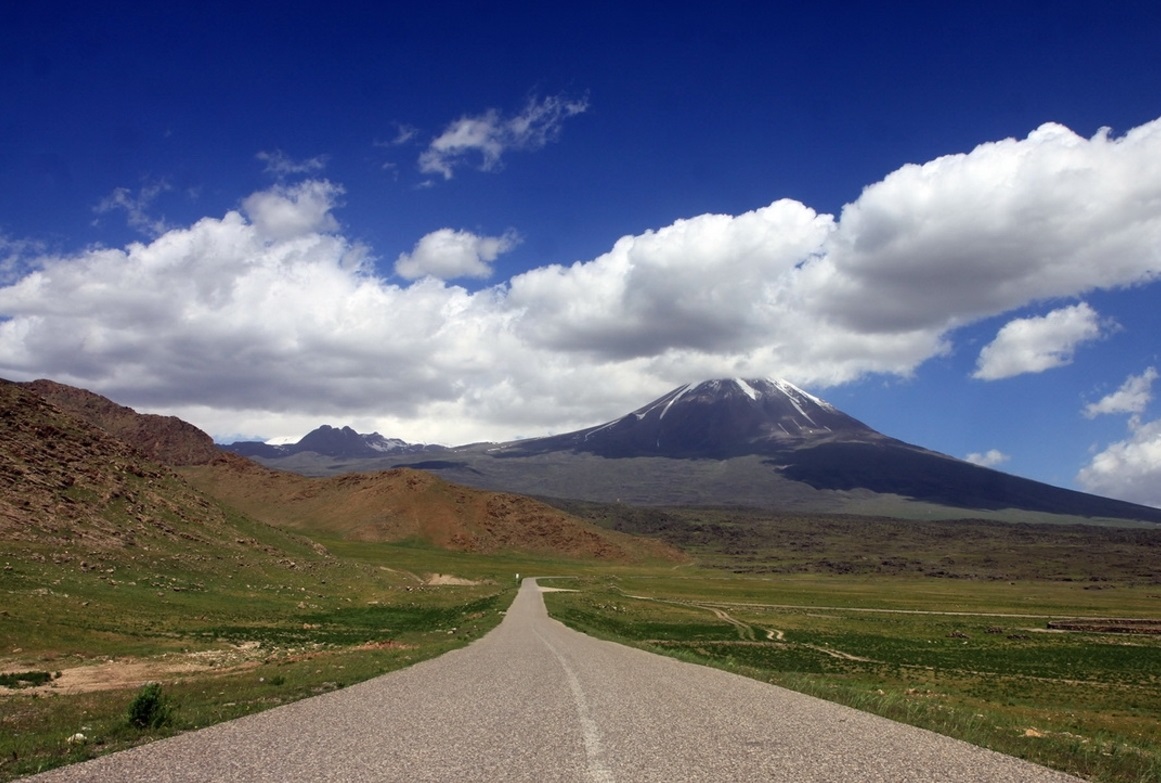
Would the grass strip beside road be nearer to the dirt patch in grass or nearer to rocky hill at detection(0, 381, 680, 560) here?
the dirt patch in grass

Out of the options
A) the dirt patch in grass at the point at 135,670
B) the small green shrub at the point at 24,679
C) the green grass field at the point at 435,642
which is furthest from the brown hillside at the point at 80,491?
the small green shrub at the point at 24,679

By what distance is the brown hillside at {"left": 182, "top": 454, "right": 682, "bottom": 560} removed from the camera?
478 ft

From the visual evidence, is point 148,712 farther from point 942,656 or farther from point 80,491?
point 80,491

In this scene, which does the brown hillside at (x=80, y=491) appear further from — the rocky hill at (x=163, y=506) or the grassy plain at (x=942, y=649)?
the grassy plain at (x=942, y=649)

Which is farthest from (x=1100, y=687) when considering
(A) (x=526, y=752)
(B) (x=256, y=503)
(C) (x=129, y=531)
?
(B) (x=256, y=503)

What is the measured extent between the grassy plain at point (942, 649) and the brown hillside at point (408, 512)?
104 feet

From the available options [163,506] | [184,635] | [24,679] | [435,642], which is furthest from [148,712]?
[163,506]

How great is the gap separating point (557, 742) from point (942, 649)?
148 feet

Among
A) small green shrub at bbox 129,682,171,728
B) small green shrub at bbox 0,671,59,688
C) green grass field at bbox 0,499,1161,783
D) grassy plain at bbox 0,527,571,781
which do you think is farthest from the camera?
small green shrub at bbox 0,671,59,688

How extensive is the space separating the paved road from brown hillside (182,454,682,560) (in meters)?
130

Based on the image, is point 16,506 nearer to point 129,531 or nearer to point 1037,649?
point 129,531

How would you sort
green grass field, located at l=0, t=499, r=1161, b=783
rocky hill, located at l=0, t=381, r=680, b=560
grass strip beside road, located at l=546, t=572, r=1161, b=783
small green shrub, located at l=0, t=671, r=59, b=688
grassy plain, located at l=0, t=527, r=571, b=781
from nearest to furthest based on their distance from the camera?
grassy plain, located at l=0, t=527, r=571, b=781 < green grass field, located at l=0, t=499, r=1161, b=783 < grass strip beside road, located at l=546, t=572, r=1161, b=783 < small green shrub, located at l=0, t=671, r=59, b=688 < rocky hill, located at l=0, t=381, r=680, b=560

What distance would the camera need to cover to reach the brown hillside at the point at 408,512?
14575 cm

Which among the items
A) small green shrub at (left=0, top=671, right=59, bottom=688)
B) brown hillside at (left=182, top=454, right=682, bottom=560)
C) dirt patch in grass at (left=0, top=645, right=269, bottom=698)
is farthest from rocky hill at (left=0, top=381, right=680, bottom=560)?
small green shrub at (left=0, top=671, right=59, bottom=688)
